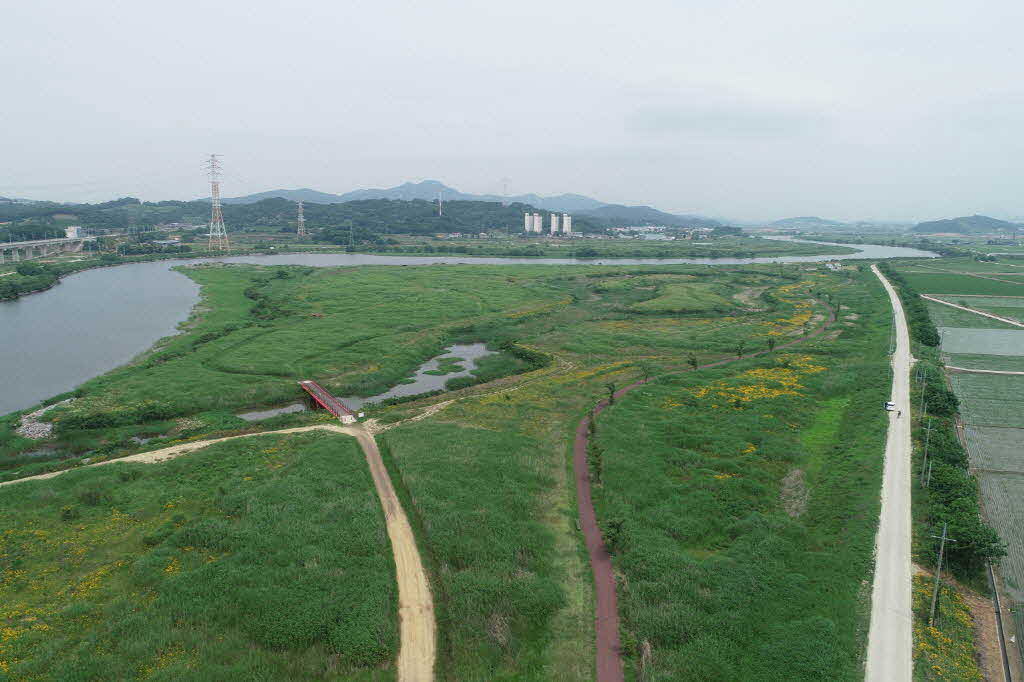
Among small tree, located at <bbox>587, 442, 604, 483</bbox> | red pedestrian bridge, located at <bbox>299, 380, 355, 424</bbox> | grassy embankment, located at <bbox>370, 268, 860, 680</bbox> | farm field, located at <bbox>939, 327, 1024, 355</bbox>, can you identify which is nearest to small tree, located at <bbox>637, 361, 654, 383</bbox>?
grassy embankment, located at <bbox>370, 268, 860, 680</bbox>

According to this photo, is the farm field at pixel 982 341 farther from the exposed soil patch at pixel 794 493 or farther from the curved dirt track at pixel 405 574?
the curved dirt track at pixel 405 574

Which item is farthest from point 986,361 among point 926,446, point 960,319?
point 926,446

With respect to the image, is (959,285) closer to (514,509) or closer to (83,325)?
(514,509)

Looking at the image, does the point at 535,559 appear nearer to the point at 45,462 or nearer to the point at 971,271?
the point at 45,462

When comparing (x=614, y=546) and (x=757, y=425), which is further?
(x=757, y=425)

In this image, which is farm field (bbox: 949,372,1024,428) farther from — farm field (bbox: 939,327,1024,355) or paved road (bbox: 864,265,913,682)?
farm field (bbox: 939,327,1024,355)

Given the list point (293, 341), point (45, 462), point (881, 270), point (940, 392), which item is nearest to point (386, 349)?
point (293, 341)
